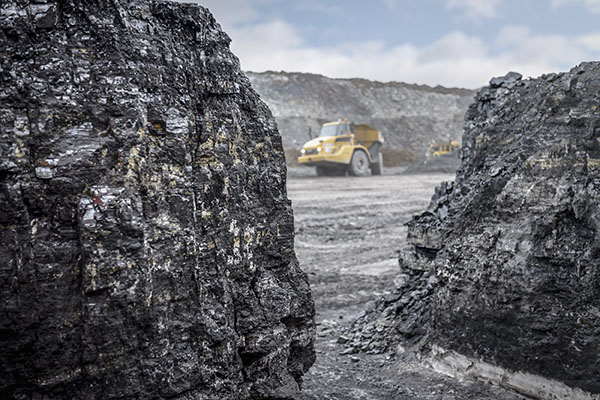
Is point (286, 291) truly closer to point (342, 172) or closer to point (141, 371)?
point (141, 371)

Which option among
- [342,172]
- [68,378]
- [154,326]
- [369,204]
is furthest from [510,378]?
[342,172]

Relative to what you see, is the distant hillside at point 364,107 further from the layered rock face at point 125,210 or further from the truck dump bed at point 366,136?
the layered rock face at point 125,210

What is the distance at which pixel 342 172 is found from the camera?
2138 cm

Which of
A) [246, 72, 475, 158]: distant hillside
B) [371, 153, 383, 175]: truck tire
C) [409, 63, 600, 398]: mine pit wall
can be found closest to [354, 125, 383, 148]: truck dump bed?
[371, 153, 383, 175]: truck tire

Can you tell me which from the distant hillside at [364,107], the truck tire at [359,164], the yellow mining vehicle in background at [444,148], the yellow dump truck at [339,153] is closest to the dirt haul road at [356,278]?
the yellow dump truck at [339,153]

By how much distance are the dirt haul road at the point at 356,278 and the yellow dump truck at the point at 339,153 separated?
185 inches

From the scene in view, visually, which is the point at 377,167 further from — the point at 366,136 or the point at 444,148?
the point at 444,148

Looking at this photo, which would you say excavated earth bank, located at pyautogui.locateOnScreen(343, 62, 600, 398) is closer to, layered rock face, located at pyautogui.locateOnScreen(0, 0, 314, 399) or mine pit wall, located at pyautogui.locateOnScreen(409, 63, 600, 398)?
mine pit wall, located at pyautogui.locateOnScreen(409, 63, 600, 398)

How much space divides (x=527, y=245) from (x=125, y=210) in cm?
224

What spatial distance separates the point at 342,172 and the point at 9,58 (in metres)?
19.9

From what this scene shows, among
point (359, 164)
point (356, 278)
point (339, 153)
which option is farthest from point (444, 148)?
point (356, 278)

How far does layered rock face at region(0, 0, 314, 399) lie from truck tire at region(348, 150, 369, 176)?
60.7ft

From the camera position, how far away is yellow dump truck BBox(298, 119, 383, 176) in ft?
64.7

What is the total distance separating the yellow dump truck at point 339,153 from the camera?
64.7ft
